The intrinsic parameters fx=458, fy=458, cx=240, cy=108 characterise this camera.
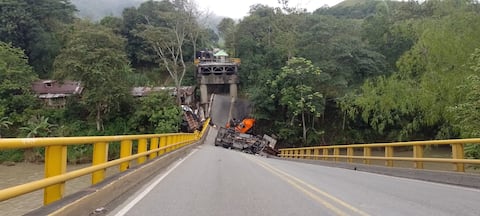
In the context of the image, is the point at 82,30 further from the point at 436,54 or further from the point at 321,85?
the point at 436,54

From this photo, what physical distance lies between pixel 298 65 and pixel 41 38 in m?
43.1

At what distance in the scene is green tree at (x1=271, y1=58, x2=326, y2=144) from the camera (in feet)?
182

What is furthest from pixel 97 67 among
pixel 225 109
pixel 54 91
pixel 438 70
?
pixel 438 70

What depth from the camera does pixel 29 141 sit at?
4.88 metres

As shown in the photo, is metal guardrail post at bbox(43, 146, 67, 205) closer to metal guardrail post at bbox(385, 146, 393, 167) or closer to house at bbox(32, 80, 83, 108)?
metal guardrail post at bbox(385, 146, 393, 167)

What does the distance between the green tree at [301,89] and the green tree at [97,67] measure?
19.3 m

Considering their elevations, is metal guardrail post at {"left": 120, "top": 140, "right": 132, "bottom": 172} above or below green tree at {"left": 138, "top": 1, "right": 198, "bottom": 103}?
below

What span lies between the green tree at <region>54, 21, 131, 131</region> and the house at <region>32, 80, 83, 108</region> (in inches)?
336

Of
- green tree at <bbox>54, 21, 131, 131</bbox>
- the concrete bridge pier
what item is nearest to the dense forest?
green tree at <bbox>54, 21, 131, 131</bbox>

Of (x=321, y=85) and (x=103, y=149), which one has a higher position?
(x=321, y=85)

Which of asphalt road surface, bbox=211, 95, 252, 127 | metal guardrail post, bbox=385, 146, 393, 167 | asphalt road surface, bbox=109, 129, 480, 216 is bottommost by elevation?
asphalt road surface, bbox=109, 129, 480, 216

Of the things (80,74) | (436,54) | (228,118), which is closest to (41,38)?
(80,74)

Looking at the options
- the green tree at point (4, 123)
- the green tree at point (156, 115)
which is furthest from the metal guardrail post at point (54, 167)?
the green tree at point (4, 123)

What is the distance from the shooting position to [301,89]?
5531 cm
